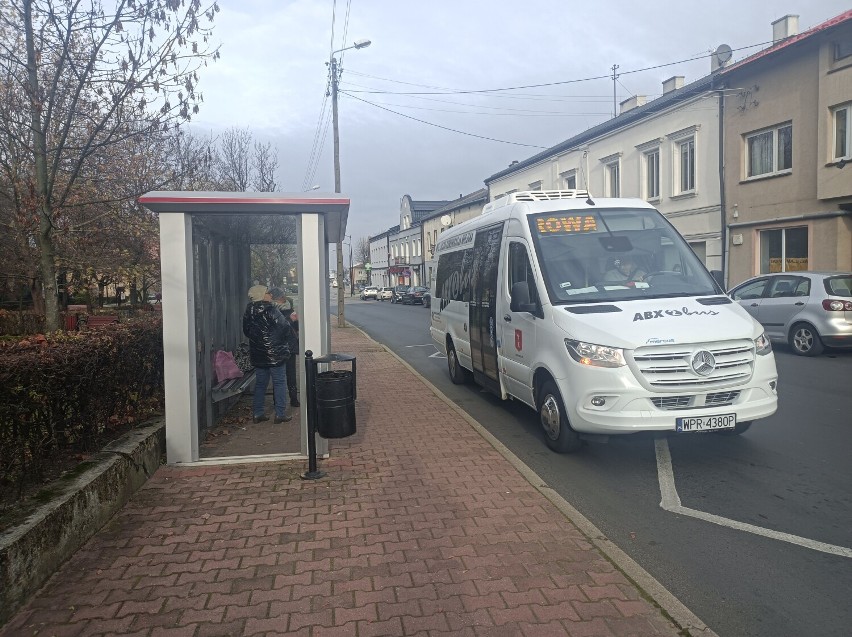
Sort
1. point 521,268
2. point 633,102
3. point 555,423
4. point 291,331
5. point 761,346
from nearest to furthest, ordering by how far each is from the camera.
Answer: point 761,346 → point 555,423 → point 521,268 → point 291,331 → point 633,102

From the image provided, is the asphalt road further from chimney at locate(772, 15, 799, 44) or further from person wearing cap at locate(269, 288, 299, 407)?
chimney at locate(772, 15, 799, 44)

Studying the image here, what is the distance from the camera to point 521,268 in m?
7.43

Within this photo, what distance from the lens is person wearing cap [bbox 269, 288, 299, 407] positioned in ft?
25.7

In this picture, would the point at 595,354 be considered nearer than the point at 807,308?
Yes

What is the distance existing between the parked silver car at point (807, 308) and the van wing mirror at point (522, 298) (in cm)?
673

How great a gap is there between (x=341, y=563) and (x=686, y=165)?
2336cm

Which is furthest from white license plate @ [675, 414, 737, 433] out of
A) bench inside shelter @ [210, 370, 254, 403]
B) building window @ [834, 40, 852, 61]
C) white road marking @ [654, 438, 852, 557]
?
building window @ [834, 40, 852, 61]

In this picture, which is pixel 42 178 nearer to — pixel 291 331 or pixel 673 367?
pixel 291 331

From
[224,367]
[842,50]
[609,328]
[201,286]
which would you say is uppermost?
[842,50]

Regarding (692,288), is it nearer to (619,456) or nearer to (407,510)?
(619,456)

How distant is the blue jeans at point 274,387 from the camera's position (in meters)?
7.79

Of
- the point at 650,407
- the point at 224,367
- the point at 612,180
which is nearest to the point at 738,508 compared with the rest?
the point at 650,407

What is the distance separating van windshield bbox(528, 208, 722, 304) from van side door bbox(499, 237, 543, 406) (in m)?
0.24

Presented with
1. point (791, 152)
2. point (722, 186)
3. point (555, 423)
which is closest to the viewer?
point (555, 423)
